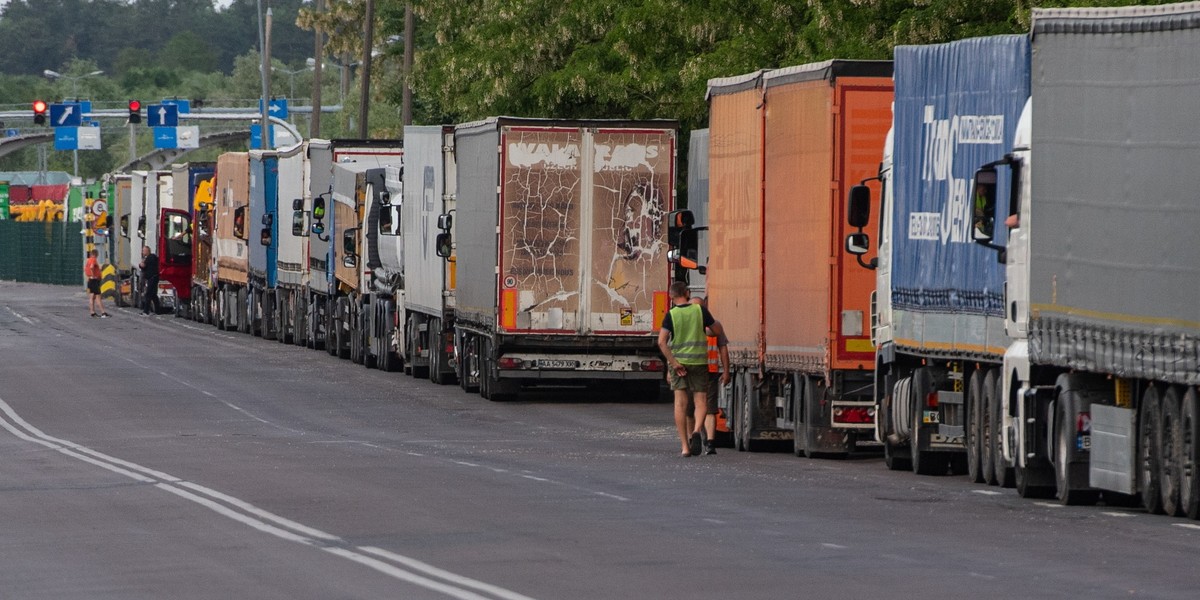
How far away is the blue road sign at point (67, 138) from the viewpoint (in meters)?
101

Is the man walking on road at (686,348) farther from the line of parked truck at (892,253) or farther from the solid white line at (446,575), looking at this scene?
the solid white line at (446,575)

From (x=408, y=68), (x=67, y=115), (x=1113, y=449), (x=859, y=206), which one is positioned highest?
(x=408, y=68)

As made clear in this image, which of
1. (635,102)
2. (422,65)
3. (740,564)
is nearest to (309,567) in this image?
(740,564)

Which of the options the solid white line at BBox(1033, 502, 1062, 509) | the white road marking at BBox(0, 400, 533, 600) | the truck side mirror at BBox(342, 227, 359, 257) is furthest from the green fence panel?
the solid white line at BBox(1033, 502, 1062, 509)

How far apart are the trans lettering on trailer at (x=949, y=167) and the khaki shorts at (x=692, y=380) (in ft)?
8.84

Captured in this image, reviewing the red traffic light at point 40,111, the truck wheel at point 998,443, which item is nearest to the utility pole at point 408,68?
the red traffic light at point 40,111

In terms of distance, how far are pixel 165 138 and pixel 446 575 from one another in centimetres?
8817

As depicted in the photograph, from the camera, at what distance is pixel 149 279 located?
69.9 meters

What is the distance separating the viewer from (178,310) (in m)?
69.9

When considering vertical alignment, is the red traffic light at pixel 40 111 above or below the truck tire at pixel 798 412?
above

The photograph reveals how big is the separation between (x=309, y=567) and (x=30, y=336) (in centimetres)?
4205

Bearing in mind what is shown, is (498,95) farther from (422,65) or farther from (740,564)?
(740,564)

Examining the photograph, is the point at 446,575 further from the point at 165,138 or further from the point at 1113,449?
the point at 165,138

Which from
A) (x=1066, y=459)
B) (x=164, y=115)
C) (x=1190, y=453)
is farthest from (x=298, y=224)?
(x=164, y=115)
